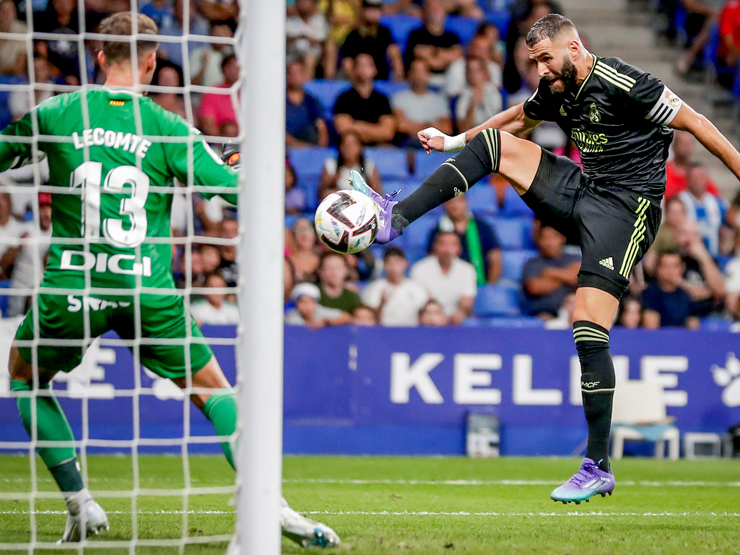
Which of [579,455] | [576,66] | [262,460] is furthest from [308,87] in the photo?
[262,460]

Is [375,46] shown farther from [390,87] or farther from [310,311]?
[310,311]

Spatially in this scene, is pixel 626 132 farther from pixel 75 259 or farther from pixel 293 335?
pixel 293 335

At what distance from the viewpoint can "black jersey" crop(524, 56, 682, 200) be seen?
14.7ft

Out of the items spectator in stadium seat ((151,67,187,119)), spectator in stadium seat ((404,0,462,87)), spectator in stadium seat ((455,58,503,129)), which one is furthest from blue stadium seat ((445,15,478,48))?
spectator in stadium seat ((151,67,187,119))

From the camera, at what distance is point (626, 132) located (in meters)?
4.65

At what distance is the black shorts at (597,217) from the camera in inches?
179

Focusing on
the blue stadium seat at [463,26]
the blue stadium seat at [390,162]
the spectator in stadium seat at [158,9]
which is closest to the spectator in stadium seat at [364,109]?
the blue stadium seat at [390,162]

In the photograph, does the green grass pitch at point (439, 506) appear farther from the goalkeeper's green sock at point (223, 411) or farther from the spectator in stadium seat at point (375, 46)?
the spectator in stadium seat at point (375, 46)

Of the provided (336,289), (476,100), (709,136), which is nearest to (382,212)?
(709,136)

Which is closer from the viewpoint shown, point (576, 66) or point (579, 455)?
point (576, 66)

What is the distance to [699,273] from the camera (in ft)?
31.9

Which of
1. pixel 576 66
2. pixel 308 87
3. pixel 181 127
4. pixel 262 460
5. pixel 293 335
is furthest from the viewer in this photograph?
pixel 308 87

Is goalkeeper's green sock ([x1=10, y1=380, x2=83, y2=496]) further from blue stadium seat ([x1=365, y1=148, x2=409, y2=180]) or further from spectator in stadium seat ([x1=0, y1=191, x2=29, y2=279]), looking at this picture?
blue stadium seat ([x1=365, y1=148, x2=409, y2=180])

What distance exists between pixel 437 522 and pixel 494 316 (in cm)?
514
